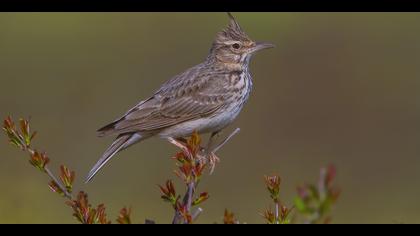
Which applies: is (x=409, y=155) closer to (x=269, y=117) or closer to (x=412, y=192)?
(x=412, y=192)

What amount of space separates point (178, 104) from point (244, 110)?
8.57 meters

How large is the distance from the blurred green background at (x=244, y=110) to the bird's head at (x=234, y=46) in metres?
2.58

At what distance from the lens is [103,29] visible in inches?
763

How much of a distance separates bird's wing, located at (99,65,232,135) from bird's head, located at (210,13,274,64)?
0.99ft

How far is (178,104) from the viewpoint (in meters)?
7.25

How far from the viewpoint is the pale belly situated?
7.00 m

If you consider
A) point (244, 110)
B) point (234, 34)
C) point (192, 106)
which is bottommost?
point (192, 106)

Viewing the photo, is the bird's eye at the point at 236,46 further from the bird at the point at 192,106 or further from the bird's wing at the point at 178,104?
the bird's wing at the point at 178,104

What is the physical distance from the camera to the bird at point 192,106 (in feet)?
22.9

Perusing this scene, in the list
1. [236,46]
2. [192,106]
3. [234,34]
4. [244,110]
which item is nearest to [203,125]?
[192,106]

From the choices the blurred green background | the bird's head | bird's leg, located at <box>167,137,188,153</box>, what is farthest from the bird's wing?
the blurred green background

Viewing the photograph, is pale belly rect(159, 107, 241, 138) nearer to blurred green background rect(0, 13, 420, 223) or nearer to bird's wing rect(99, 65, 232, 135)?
bird's wing rect(99, 65, 232, 135)

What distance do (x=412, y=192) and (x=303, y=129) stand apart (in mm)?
2856

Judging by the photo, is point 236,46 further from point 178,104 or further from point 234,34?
point 178,104
